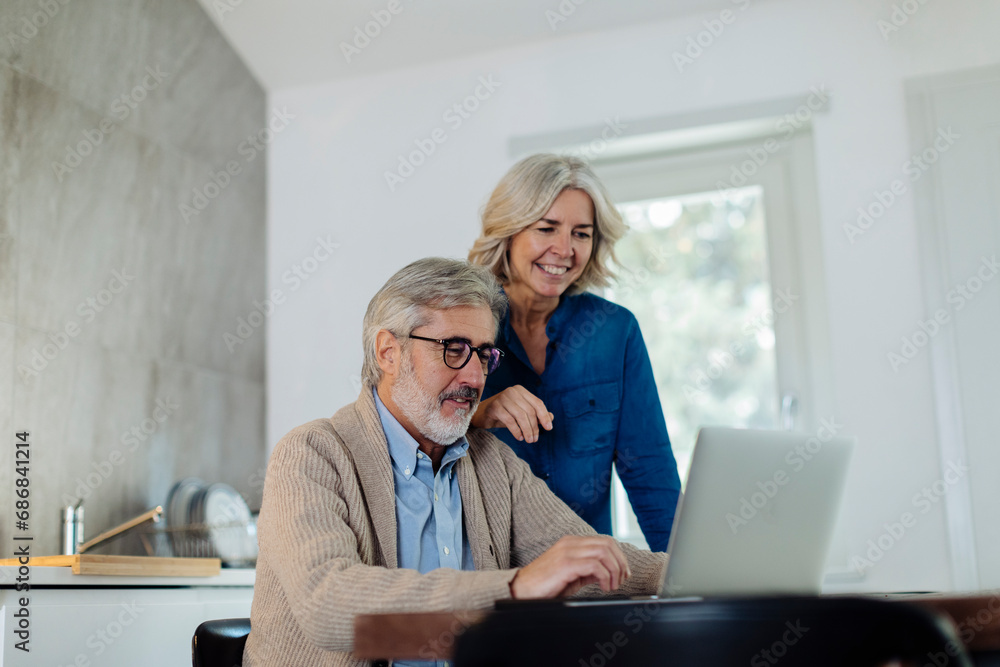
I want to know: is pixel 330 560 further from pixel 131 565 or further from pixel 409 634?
pixel 131 565

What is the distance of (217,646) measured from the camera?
5.37 feet

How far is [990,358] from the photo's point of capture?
9.55 feet

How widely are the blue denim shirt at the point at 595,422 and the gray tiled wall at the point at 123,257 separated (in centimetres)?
131

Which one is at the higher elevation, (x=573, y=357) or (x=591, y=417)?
(x=573, y=357)

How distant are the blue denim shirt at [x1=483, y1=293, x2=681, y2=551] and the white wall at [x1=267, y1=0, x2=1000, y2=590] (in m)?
1.09

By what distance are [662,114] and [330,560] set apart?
246cm

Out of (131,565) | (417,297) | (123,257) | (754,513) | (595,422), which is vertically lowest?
(131,565)

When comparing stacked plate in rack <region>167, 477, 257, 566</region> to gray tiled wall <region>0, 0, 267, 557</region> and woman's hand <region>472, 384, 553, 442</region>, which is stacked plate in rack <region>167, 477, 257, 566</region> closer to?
gray tiled wall <region>0, 0, 267, 557</region>

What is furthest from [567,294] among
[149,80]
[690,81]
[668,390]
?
[149,80]

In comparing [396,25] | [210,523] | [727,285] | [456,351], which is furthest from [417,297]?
[396,25]

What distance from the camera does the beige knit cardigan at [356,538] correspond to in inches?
49.3

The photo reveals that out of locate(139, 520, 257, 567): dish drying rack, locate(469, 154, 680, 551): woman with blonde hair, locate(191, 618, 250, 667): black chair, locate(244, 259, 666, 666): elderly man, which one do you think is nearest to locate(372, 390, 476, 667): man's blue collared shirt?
locate(244, 259, 666, 666): elderly man

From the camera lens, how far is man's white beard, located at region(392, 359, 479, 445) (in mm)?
1744

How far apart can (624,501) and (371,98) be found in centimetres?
190
